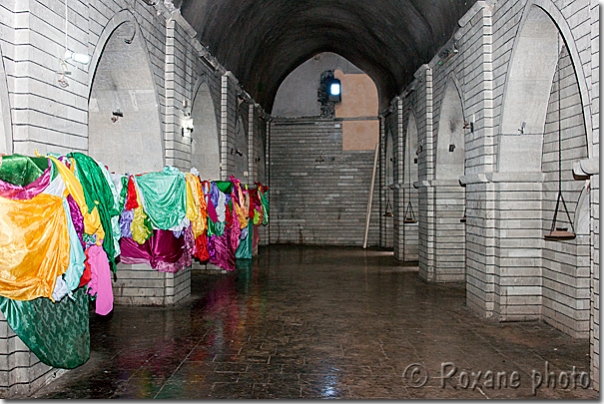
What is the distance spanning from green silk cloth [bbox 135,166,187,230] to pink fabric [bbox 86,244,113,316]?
2.46 metres

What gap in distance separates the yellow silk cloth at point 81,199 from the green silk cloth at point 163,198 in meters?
2.54

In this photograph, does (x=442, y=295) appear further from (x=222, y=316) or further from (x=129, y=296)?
(x=129, y=296)

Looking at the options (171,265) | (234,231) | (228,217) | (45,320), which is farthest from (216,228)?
(45,320)

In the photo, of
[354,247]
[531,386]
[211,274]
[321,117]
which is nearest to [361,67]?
[321,117]

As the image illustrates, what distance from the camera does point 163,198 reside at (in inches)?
351

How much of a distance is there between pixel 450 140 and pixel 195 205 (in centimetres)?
630

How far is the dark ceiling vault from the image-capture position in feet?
39.5

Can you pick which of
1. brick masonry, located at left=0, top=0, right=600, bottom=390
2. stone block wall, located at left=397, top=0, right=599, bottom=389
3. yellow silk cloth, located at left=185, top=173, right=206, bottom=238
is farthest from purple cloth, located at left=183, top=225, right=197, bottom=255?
stone block wall, located at left=397, top=0, right=599, bottom=389

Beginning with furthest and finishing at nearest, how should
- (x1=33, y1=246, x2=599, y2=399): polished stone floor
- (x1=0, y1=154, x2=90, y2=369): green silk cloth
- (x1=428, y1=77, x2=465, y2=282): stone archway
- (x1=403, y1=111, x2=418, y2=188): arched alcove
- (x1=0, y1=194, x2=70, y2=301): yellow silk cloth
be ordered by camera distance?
(x1=403, y1=111, x2=418, y2=188): arched alcove
(x1=428, y1=77, x2=465, y2=282): stone archway
(x1=33, y1=246, x2=599, y2=399): polished stone floor
(x1=0, y1=154, x2=90, y2=369): green silk cloth
(x1=0, y1=194, x2=70, y2=301): yellow silk cloth

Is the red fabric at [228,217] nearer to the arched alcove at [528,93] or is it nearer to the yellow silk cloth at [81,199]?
the arched alcove at [528,93]

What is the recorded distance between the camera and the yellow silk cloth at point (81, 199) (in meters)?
5.74

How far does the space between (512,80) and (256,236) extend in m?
11.3

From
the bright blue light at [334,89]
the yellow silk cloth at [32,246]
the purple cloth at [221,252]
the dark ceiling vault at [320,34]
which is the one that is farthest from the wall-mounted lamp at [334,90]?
the yellow silk cloth at [32,246]

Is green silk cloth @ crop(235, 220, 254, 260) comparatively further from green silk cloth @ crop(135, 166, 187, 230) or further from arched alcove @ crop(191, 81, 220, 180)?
green silk cloth @ crop(135, 166, 187, 230)
